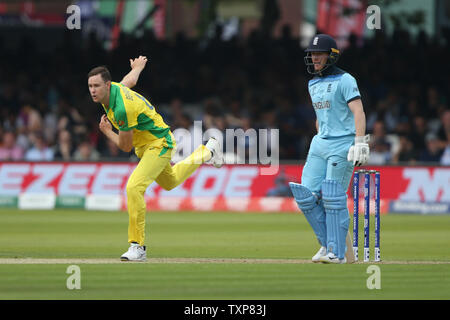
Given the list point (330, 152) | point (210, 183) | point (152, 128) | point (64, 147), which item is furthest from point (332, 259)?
point (64, 147)

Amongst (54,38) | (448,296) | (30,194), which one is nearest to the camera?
(448,296)

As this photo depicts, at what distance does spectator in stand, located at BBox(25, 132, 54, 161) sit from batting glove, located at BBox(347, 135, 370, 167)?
1282cm

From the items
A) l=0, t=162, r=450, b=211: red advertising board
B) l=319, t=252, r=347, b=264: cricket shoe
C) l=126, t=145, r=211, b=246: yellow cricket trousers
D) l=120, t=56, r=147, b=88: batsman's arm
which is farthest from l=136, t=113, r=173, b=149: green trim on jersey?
l=0, t=162, r=450, b=211: red advertising board

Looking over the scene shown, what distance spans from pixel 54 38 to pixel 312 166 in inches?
826

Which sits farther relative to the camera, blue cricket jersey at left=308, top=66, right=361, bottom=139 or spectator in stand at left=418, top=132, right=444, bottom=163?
spectator in stand at left=418, top=132, right=444, bottom=163

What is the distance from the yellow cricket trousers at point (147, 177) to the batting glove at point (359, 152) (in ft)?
7.32

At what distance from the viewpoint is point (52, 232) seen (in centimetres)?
1443

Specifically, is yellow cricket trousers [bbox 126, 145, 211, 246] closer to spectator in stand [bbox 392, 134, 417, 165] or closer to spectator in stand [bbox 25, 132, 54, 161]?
spectator in stand [bbox 392, 134, 417, 165]

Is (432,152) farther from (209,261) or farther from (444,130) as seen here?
(209,261)

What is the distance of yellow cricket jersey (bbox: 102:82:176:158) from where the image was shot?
969 centimetres

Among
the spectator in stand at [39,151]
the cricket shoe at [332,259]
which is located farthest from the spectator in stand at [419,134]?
the cricket shoe at [332,259]

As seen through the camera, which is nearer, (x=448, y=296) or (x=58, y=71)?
(x=448, y=296)
